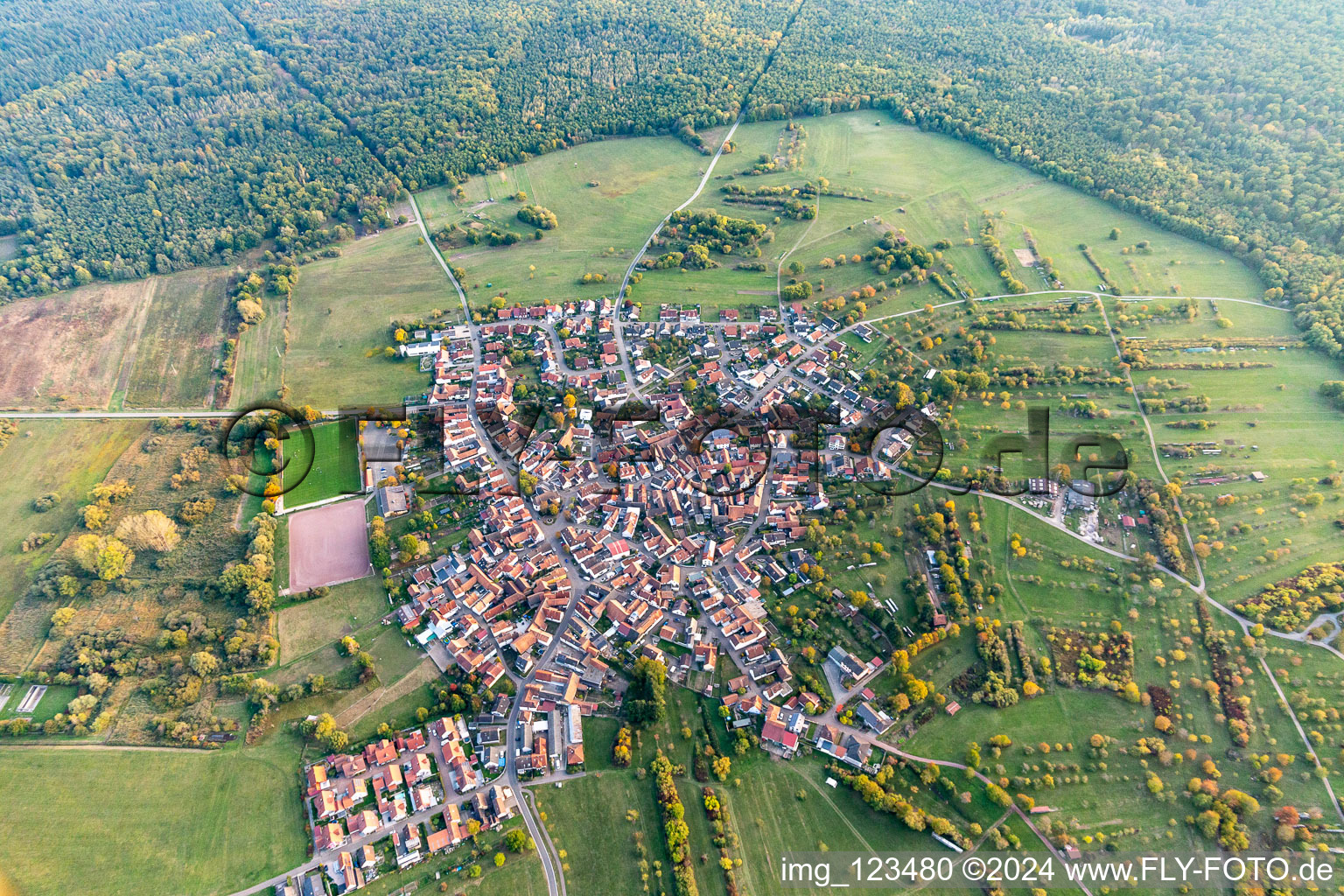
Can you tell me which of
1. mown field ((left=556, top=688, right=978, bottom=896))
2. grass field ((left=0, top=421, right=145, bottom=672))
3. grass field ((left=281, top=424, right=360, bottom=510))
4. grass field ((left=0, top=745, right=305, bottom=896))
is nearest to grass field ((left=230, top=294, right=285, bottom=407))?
grass field ((left=281, top=424, right=360, bottom=510))

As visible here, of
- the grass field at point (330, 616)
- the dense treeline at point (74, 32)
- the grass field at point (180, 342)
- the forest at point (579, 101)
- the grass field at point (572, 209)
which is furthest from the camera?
the dense treeline at point (74, 32)

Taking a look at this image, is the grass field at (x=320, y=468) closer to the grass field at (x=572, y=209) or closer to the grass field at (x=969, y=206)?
the grass field at (x=572, y=209)

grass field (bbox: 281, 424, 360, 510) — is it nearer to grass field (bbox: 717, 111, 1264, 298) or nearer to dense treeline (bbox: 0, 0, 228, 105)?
grass field (bbox: 717, 111, 1264, 298)

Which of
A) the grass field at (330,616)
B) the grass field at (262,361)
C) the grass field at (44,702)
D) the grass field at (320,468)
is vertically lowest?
the grass field at (44,702)

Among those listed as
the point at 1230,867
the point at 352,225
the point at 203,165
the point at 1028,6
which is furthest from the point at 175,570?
the point at 1028,6

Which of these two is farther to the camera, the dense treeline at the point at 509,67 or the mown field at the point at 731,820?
the dense treeline at the point at 509,67

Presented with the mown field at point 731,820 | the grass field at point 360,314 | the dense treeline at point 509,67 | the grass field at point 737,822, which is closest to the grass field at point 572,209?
the dense treeline at point 509,67

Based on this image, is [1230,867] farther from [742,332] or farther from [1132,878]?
[742,332]
